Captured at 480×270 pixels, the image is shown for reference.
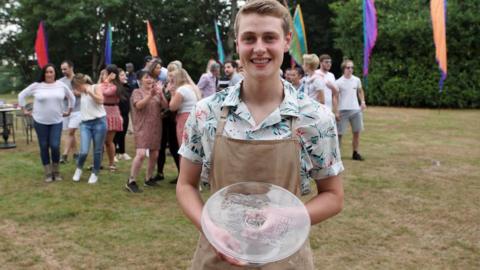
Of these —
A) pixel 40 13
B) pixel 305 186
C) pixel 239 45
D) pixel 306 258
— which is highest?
pixel 40 13

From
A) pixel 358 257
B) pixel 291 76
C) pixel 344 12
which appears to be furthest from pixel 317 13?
pixel 358 257

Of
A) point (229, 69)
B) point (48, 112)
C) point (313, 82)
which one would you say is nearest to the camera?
point (48, 112)

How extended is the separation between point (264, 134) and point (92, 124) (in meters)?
5.38

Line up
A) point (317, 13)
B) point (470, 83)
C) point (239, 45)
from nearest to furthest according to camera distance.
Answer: point (239, 45)
point (470, 83)
point (317, 13)

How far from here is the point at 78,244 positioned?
418cm

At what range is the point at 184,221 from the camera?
15.8 ft

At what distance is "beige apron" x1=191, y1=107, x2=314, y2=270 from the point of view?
5.06 ft

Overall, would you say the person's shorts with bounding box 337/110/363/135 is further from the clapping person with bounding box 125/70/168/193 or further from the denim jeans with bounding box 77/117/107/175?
the denim jeans with bounding box 77/117/107/175

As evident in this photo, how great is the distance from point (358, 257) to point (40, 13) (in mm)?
31943

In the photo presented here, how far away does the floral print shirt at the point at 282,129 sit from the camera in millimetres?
1577

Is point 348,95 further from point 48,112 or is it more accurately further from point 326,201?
point 326,201

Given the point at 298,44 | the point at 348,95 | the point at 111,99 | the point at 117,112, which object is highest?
the point at 298,44

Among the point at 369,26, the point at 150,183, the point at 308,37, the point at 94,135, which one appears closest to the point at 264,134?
the point at 150,183

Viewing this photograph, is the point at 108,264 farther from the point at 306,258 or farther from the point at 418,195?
the point at 418,195
